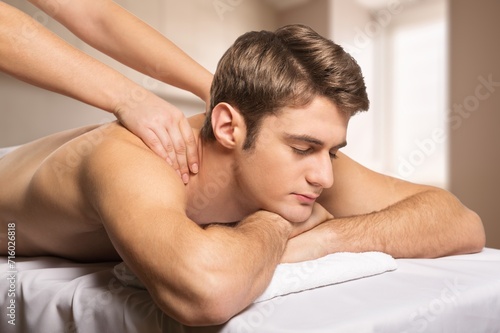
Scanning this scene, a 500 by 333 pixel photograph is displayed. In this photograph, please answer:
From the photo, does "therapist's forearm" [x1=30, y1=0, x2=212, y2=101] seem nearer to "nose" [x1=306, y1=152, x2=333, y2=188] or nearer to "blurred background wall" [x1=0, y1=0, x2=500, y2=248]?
"nose" [x1=306, y1=152, x2=333, y2=188]

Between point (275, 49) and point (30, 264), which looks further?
point (30, 264)

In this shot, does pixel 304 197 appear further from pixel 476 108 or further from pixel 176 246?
pixel 476 108

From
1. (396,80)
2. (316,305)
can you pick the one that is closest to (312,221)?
(316,305)

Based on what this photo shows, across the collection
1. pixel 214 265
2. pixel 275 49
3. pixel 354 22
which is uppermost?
pixel 354 22

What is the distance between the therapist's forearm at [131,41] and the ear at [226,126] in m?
0.32

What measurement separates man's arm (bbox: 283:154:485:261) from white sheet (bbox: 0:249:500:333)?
0.23ft

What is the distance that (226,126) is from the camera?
1.29 m

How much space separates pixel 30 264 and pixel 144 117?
1.66 ft

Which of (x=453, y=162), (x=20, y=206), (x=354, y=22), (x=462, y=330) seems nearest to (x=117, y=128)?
(x=20, y=206)

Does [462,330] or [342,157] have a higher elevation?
[342,157]

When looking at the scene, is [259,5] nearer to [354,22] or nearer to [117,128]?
[354,22]

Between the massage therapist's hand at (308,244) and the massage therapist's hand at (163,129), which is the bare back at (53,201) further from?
the massage therapist's hand at (308,244)

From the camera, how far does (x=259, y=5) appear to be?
4.35m

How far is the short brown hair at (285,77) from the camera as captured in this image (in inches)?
47.9
